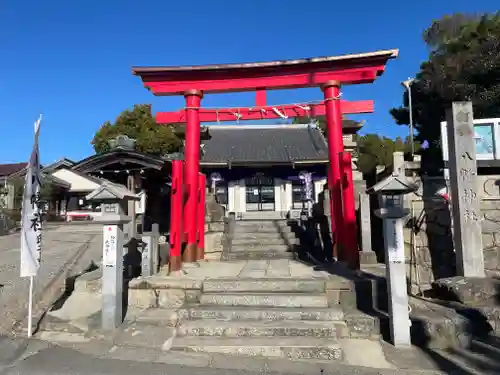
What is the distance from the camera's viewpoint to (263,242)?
10.3m

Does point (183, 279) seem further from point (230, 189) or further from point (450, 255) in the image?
point (230, 189)

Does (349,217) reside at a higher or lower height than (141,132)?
lower

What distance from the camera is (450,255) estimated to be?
7.03m

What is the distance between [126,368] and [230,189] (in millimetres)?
16268

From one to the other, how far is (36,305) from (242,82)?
19.6 feet

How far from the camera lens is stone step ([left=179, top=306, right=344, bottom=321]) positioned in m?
5.19

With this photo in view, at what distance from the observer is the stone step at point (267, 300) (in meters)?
5.52

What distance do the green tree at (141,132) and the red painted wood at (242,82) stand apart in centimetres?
2097

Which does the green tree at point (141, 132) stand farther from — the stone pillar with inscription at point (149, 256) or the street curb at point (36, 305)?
the stone pillar with inscription at point (149, 256)

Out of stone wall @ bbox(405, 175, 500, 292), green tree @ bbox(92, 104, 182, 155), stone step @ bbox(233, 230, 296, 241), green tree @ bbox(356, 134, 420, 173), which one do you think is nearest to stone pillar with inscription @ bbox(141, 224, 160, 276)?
stone step @ bbox(233, 230, 296, 241)

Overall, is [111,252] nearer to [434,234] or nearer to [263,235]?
[263,235]

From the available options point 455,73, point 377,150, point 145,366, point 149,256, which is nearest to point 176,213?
point 149,256

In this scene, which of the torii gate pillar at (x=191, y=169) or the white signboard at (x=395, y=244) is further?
the torii gate pillar at (x=191, y=169)

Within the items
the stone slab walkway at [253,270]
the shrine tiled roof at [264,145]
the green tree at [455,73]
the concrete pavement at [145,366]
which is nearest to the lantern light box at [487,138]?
the stone slab walkway at [253,270]
